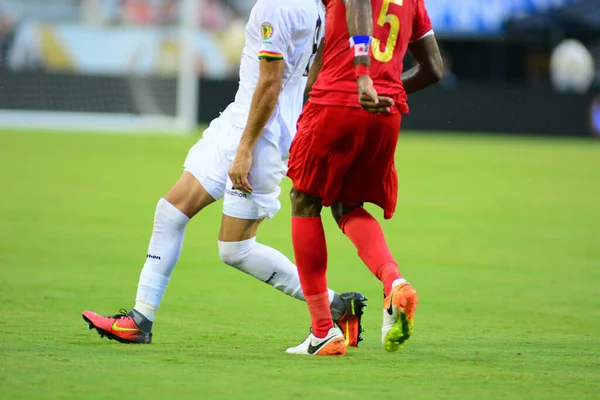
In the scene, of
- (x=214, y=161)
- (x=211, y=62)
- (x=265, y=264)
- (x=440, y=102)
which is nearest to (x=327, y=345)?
(x=265, y=264)

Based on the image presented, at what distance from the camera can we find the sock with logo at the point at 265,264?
20.1 feet

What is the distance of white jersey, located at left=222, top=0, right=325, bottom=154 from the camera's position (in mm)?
5684

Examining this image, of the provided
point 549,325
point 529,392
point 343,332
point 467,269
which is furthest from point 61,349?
point 467,269

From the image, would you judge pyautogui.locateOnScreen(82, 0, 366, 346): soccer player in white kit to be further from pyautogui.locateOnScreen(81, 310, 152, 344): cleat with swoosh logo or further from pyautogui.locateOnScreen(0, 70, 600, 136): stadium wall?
pyautogui.locateOnScreen(0, 70, 600, 136): stadium wall

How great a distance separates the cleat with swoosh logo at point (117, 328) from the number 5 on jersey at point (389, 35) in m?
1.95

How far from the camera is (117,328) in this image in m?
5.95

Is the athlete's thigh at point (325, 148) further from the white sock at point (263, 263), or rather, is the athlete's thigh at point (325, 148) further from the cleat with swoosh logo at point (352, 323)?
the cleat with swoosh logo at point (352, 323)

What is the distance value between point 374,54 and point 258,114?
2.31 ft

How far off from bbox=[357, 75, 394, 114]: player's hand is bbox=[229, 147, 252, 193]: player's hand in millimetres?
789

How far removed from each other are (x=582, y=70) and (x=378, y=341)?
2385cm

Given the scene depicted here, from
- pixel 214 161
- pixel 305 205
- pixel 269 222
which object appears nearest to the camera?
pixel 305 205

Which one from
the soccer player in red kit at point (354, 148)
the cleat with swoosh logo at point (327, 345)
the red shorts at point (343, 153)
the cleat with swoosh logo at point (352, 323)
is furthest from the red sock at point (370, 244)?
the cleat with swoosh logo at point (352, 323)

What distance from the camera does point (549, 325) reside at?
22.9 ft

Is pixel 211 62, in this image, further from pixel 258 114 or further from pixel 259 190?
pixel 258 114
